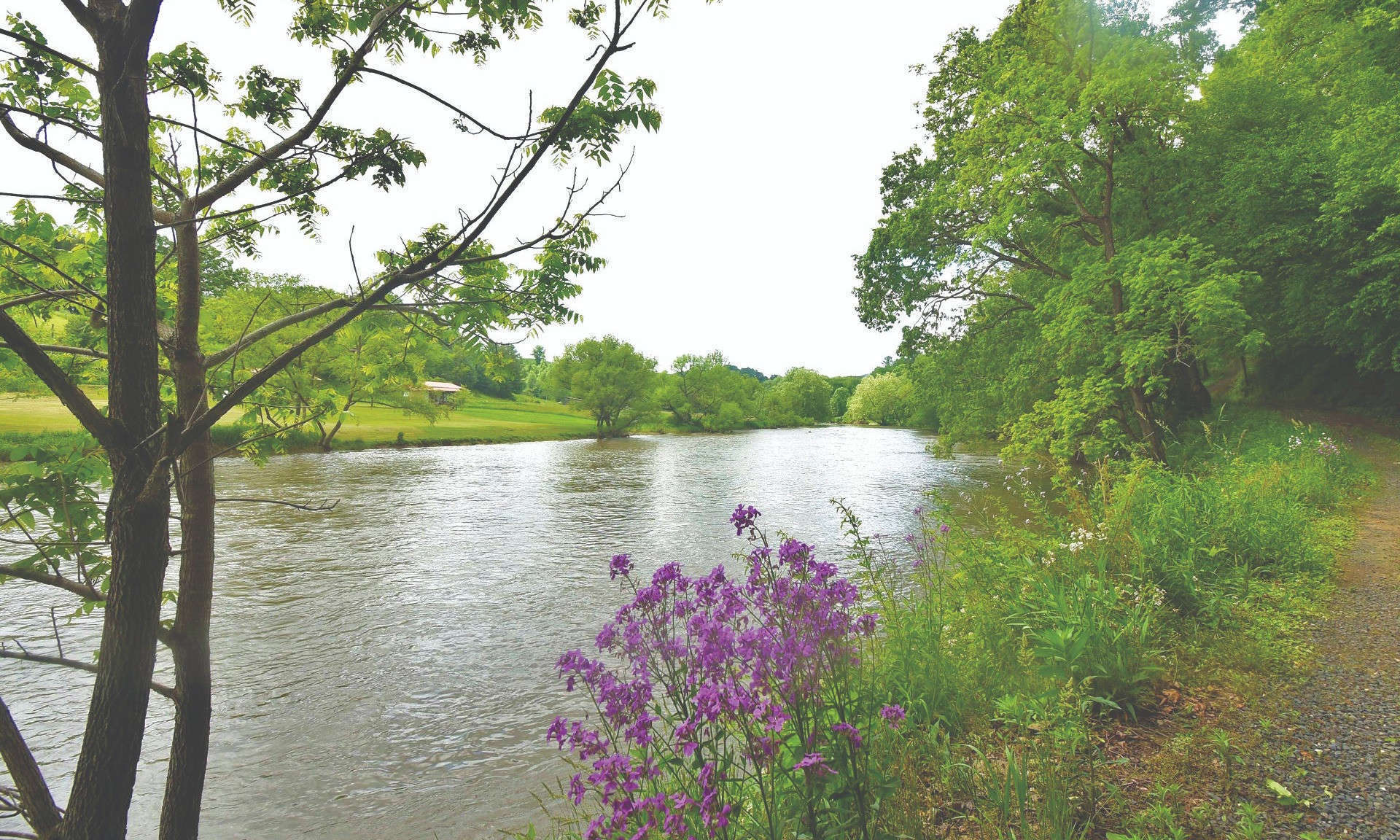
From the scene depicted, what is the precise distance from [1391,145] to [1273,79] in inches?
269

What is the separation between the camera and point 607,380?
2351 inches

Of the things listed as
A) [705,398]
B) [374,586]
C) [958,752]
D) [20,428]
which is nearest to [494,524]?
[374,586]

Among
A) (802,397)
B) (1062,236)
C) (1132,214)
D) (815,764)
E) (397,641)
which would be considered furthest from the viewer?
(802,397)

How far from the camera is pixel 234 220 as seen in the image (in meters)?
3.71

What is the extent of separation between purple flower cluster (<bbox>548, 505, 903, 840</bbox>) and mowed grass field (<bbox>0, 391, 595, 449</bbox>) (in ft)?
56.7

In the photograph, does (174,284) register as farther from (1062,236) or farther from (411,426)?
(411,426)

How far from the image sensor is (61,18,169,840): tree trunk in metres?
1.74

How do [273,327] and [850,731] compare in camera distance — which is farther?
[273,327]

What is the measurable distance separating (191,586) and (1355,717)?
19.3ft

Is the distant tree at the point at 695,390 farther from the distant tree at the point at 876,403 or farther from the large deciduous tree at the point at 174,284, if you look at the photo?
the large deciduous tree at the point at 174,284

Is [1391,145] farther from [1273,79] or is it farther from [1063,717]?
[1063,717]

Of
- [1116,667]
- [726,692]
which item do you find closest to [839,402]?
[1116,667]

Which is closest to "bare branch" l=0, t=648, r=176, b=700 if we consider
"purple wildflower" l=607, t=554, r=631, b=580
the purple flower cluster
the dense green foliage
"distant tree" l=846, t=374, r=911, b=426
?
the purple flower cluster

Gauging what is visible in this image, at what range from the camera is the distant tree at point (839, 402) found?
118 metres
